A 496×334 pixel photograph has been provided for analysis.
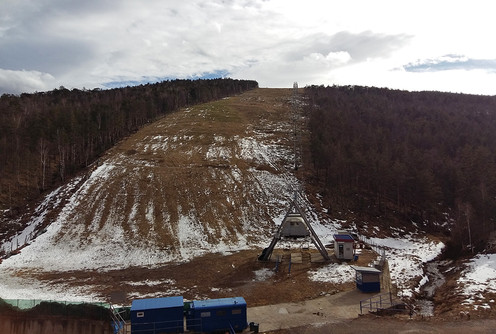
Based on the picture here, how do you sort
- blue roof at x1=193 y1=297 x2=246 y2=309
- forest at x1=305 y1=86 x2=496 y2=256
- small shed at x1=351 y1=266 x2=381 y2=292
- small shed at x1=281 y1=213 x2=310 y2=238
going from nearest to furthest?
blue roof at x1=193 y1=297 x2=246 y2=309
small shed at x1=351 y1=266 x2=381 y2=292
small shed at x1=281 y1=213 x2=310 y2=238
forest at x1=305 y1=86 x2=496 y2=256

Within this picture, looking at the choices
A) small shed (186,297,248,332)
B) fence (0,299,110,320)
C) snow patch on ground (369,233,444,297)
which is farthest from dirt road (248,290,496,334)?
fence (0,299,110,320)

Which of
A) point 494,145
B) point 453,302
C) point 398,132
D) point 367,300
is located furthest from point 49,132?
point 494,145

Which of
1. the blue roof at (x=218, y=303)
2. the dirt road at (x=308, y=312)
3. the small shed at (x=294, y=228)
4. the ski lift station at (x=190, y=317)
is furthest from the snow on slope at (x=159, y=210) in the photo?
the dirt road at (x=308, y=312)

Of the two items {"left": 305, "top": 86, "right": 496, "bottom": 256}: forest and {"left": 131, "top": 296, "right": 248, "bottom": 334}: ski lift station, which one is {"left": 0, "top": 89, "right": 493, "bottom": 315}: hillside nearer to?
{"left": 131, "top": 296, "right": 248, "bottom": 334}: ski lift station

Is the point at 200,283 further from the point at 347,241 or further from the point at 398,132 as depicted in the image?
the point at 398,132

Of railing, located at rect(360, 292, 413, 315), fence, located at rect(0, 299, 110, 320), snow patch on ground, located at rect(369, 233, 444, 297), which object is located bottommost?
snow patch on ground, located at rect(369, 233, 444, 297)

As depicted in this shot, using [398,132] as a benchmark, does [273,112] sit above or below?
above

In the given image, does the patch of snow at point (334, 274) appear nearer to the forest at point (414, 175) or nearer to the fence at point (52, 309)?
the forest at point (414, 175)
